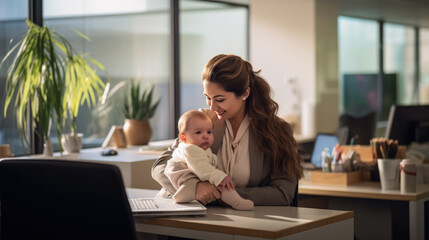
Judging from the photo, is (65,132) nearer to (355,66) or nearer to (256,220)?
(256,220)

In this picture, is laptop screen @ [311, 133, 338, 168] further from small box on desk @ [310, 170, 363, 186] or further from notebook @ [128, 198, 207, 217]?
notebook @ [128, 198, 207, 217]

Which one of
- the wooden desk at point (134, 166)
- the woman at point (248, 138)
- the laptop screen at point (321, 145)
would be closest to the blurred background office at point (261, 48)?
the wooden desk at point (134, 166)

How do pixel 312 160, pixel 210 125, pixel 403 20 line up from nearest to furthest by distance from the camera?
pixel 210 125 < pixel 312 160 < pixel 403 20

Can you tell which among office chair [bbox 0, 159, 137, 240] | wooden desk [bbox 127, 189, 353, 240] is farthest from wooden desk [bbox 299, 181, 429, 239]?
office chair [bbox 0, 159, 137, 240]

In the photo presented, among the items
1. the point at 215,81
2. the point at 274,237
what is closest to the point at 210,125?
the point at 215,81

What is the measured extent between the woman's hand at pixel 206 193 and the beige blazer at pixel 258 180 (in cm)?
5

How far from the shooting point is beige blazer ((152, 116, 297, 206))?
8.52 ft

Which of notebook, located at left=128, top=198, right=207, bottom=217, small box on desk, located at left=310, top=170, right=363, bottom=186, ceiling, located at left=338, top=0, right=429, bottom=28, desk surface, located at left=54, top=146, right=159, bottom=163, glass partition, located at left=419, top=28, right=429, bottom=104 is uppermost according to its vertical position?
ceiling, located at left=338, top=0, right=429, bottom=28

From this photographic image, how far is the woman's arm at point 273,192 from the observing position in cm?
258

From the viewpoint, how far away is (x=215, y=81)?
8.68ft

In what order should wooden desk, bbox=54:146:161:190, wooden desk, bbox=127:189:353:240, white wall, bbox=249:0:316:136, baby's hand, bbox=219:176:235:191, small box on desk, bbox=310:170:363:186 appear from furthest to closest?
white wall, bbox=249:0:316:136, wooden desk, bbox=54:146:161:190, small box on desk, bbox=310:170:363:186, baby's hand, bbox=219:176:235:191, wooden desk, bbox=127:189:353:240

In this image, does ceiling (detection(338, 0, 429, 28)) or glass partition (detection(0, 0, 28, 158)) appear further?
ceiling (detection(338, 0, 429, 28))

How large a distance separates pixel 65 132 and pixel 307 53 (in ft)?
10.8

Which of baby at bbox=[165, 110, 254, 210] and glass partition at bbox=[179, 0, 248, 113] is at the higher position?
glass partition at bbox=[179, 0, 248, 113]
